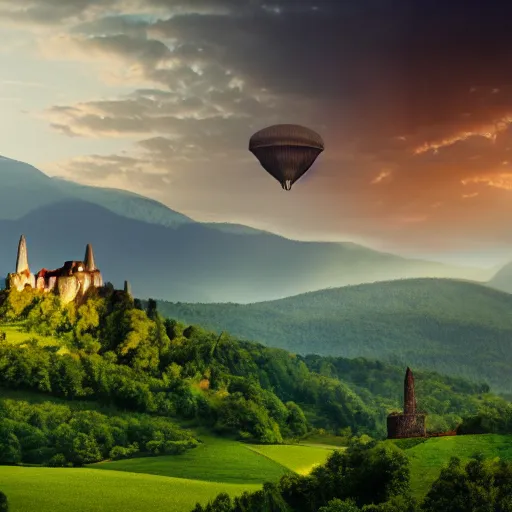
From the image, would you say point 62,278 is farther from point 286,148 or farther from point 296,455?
point 296,455

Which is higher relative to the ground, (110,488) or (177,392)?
(177,392)

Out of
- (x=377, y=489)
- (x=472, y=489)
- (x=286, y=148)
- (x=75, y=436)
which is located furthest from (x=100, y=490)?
(x=286, y=148)

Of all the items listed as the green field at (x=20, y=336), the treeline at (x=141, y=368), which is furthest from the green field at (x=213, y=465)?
the green field at (x=20, y=336)

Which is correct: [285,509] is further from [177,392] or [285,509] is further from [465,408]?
[465,408]

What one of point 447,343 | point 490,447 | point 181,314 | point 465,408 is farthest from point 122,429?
point 447,343

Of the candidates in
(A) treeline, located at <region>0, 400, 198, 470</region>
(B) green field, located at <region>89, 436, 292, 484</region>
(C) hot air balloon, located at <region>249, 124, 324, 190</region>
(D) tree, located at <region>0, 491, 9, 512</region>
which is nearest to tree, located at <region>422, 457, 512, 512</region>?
(D) tree, located at <region>0, 491, 9, 512</region>

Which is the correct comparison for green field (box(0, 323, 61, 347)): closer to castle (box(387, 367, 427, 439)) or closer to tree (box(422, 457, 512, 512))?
castle (box(387, 367, 427, 439))
